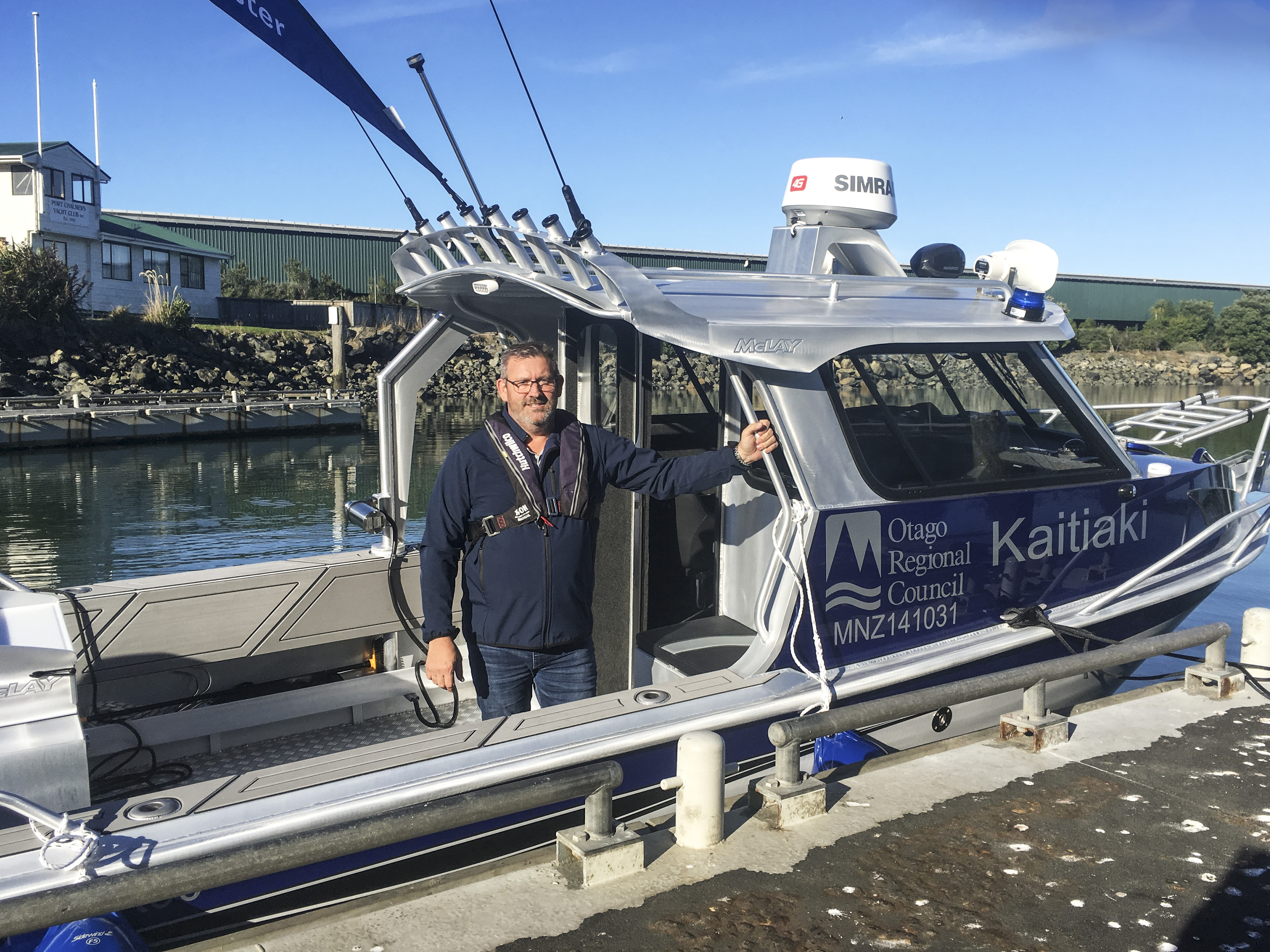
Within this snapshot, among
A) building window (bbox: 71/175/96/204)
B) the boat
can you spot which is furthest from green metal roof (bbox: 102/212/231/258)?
the boat

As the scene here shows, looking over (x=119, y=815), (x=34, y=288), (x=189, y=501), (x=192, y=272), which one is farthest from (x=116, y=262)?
(x=119, y=815)

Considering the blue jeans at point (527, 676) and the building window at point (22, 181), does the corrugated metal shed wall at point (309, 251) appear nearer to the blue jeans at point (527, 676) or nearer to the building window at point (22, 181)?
the building window at point (22, 181)

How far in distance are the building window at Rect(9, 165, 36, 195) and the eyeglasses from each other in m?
37.0

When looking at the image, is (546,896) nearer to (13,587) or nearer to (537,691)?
(537,691)

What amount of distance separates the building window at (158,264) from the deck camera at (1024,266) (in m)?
38.4

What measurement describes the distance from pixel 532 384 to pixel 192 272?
40.9 m

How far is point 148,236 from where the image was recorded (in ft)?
128

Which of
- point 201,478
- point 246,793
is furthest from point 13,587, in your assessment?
point 201,478

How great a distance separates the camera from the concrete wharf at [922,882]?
9.11ft

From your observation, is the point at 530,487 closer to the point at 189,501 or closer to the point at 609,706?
the point at 609,706

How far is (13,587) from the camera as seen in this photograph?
3592mm

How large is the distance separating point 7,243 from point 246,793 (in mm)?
35590

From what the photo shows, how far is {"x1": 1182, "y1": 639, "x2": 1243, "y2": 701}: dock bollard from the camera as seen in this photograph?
482cm

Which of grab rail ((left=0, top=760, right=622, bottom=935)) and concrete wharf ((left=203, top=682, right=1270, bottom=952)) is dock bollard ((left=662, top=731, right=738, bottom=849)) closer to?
concrete wharf ((left=203, top=682, right=1270, bottom=952))
